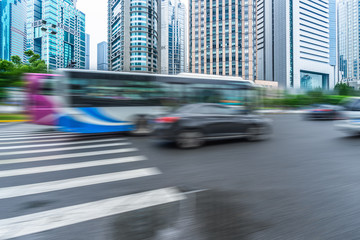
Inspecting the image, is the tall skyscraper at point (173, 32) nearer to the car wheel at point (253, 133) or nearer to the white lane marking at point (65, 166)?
the car wheel at point (253, 133)

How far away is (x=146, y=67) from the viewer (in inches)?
3693

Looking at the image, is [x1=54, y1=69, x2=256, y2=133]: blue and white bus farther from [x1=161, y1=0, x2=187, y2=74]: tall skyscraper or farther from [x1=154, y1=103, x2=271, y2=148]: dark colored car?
[x1=161, y1=0, x2=187, y2=74]: tall skyscraper

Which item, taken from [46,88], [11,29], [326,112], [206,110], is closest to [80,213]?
[206,110]

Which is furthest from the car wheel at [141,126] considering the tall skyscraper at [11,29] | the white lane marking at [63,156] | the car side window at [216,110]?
the tall skyscraper at [11,29]

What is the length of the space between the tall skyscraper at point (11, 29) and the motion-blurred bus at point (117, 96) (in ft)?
483

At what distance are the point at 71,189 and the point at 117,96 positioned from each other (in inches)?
220

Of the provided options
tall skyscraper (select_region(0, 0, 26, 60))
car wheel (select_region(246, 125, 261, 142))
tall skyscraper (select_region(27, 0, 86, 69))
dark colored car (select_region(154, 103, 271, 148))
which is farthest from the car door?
tall skyscraper (select_region(0, 0, 26, 60))

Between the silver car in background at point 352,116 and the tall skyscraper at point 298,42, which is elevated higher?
the tall skyscraper at point 298,42

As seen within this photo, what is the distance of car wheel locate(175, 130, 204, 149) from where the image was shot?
6047 millimetres

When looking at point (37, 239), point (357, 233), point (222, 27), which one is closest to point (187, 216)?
point (37, 239)

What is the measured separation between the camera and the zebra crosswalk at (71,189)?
7.80 ft

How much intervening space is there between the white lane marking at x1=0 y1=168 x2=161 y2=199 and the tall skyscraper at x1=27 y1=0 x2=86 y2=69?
10321 centimetres

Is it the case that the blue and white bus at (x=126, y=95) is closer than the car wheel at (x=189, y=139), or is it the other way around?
the car wheel at (x=189, y=139)

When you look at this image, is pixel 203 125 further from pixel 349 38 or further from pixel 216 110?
pixel 349 38
